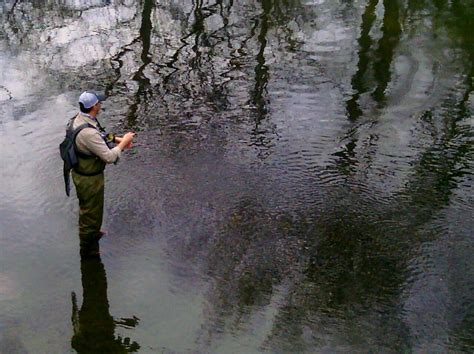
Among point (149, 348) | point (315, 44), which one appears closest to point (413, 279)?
point (149, 348)

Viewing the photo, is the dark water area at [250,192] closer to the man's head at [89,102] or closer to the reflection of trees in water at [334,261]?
the reflection of trees in water at [334,261]

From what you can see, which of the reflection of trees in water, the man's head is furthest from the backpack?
the reflection of trees in water

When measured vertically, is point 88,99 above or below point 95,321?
above

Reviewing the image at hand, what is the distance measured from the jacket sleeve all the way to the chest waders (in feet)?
0.37

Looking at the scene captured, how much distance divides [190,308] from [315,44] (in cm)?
843

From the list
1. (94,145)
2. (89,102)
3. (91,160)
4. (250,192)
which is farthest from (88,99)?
(250,192)

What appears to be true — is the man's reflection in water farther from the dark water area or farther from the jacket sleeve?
the jacket sleeve

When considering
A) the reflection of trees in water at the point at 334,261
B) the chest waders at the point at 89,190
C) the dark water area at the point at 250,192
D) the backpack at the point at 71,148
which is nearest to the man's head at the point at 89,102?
the backpack at the point at 71,148

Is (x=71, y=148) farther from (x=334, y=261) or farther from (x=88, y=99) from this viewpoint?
(x=334, y=261)

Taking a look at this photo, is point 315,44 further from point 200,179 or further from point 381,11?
point 200,179

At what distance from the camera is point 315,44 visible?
1291cm

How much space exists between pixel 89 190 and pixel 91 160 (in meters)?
0.31

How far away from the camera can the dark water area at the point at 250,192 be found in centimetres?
571

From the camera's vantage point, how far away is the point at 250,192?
7832 millimetres
